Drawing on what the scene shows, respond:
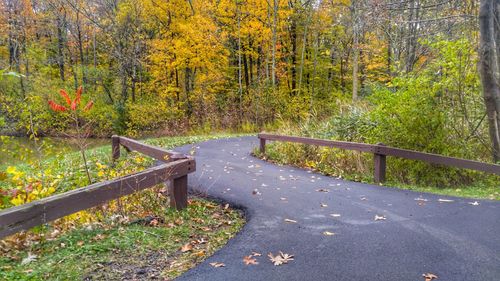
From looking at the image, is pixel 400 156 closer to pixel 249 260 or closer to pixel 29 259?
pixel 249 260

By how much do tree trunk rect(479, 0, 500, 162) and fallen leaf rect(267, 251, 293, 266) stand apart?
7.11m

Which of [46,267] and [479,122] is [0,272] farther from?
[479,122]

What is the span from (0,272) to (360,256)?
372cm

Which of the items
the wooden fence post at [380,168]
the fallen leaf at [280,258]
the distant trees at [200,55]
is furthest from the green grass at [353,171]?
the distant trees at [200,55]

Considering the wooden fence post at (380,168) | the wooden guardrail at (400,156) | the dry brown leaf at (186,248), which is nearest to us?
the dry brown leaf at (186,248)

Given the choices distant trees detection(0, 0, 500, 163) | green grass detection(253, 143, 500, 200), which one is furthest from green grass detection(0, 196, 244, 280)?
distant trees detection(0, 0, 500, 163)

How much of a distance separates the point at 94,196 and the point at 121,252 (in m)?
0.72

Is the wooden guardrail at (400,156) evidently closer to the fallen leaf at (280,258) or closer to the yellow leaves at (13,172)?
the fallen leaf at (280,258)

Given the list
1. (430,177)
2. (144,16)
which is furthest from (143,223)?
(144,16)

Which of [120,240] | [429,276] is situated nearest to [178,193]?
[120,240]

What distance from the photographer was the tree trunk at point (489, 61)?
8359 mm

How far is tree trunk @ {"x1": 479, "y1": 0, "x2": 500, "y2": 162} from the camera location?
27.4 ft

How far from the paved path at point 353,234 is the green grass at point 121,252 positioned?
1.07 ft

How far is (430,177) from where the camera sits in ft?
29.8
